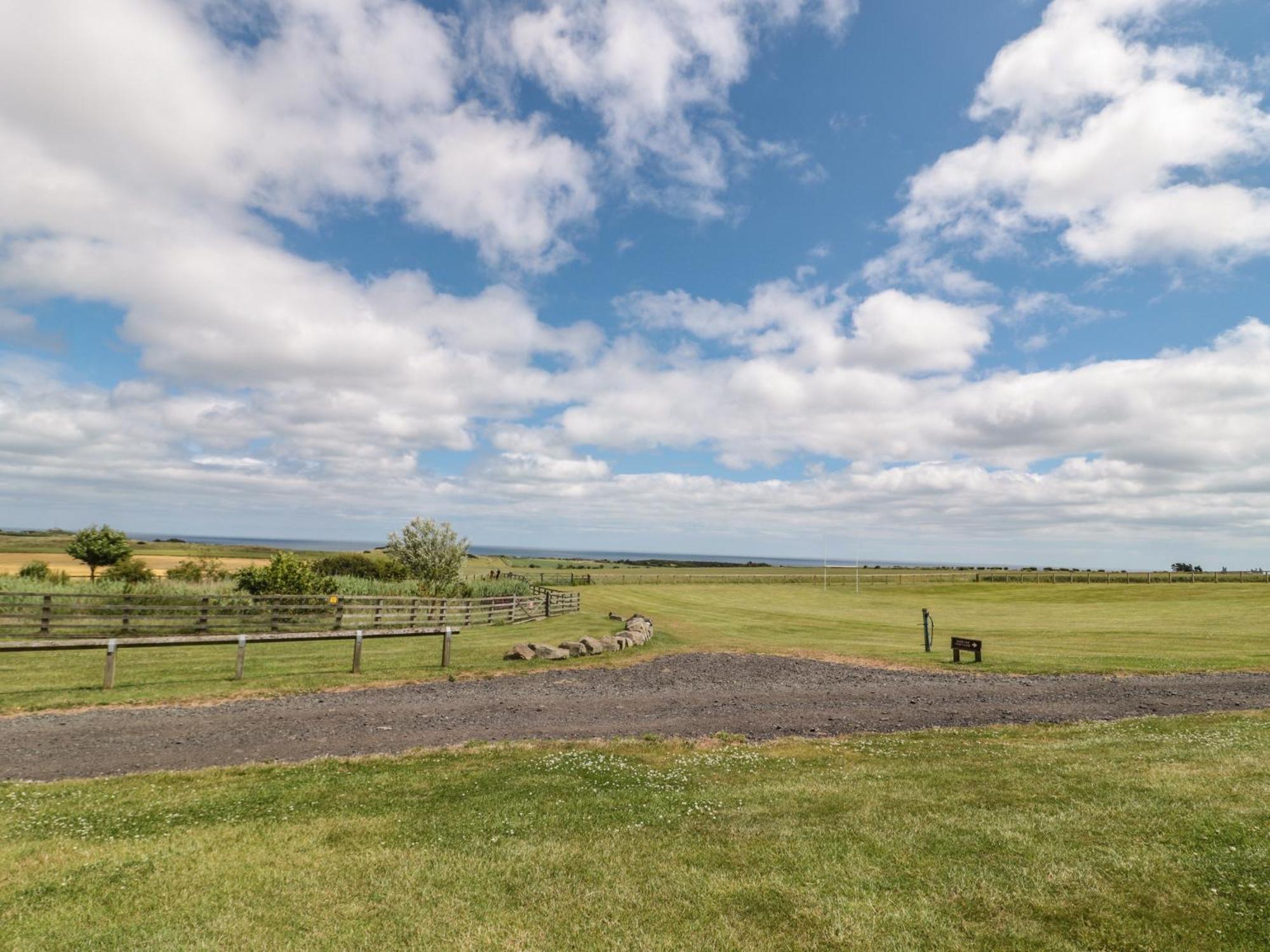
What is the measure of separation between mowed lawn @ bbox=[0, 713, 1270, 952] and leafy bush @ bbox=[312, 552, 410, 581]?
45792 mm

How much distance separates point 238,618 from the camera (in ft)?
91.8

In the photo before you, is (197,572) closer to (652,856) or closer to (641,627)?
(641,627)

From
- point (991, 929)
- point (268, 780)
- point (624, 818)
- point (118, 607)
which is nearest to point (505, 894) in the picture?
point (624, 818)

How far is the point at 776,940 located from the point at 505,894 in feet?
8.34

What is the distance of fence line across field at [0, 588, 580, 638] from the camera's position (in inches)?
998

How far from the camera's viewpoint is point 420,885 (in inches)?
245

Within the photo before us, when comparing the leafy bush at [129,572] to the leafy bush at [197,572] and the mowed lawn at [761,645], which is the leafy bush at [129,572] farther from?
the mowed lawn at [761,645]

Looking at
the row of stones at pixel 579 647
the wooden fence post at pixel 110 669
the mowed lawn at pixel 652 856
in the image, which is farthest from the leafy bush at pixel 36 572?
the mowed lawn at pixel 652 856

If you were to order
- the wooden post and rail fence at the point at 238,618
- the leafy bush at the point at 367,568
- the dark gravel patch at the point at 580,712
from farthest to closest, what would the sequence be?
1. the leafy bush at the point at 367,568
2. the wooden post and rail fence at the point at 238,618
3. the dark gravel patch at the point at 580,712

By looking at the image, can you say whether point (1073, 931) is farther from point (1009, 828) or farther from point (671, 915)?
point (671, 915)

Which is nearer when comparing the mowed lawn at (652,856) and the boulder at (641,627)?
the mowed lawn at (652,856)

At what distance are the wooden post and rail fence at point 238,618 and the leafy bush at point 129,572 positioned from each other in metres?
18.7

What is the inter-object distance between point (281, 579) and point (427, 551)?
59.6 ft

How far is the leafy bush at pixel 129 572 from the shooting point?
1783 inches
